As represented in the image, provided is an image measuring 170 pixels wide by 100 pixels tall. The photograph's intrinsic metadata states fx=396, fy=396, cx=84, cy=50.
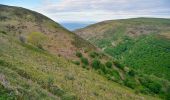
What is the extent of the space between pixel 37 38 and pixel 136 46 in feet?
223

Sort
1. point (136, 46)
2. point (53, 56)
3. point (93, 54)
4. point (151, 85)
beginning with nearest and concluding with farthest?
point (53, 56) < point (93, 54) < point (151, 85) < point (136, 46)

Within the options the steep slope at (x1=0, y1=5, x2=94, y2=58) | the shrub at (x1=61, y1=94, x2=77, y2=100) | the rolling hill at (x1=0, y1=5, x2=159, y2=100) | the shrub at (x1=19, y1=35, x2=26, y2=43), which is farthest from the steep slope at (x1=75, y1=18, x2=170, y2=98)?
the shrub at (x1=61, y1=94, x2=77, y2=100)

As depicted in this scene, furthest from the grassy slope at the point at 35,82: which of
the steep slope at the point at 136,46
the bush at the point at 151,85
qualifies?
the steep slope at the point at 136,46

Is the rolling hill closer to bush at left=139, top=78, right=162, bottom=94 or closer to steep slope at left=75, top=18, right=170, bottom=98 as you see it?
bush at left=139, top=78, right=162, bottom=94

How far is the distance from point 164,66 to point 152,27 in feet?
277

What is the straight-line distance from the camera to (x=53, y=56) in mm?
40656

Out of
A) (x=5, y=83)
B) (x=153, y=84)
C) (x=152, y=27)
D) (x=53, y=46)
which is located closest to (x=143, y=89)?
(x=153, y=84)

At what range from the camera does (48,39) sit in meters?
49.8

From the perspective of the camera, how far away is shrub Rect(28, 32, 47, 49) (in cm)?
4687

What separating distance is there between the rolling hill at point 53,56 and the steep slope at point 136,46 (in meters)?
7.68

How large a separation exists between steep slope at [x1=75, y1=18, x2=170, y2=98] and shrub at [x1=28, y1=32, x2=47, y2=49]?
36.8ft

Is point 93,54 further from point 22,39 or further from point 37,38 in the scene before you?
point 22,39

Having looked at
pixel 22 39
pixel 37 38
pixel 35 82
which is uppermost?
pixel 35 82

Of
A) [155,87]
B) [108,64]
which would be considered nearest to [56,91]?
[108,64]
